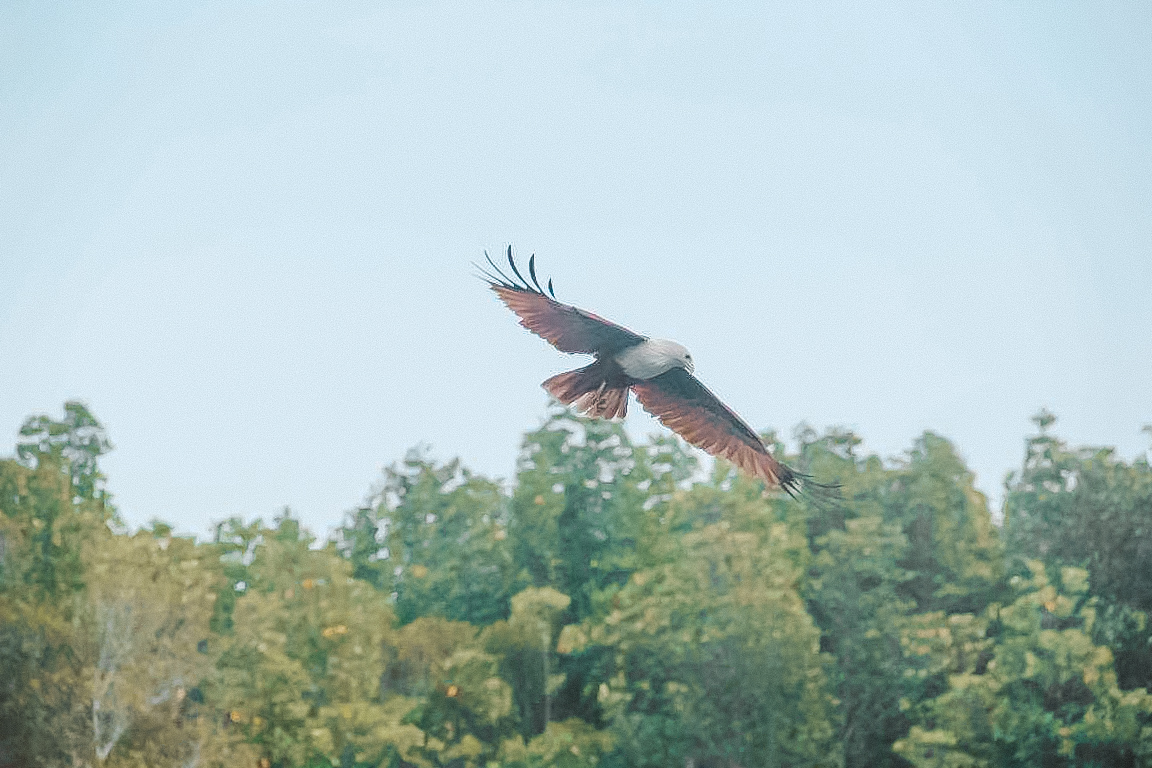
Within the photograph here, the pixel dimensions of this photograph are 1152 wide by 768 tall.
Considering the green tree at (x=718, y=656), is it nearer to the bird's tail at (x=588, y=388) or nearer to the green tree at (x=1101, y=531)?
the green tree at (x=1101, y=531)

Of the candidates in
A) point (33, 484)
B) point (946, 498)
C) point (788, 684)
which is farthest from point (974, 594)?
point (33, 484)

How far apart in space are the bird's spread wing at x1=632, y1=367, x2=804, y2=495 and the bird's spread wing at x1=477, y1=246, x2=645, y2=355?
1131 millimetres

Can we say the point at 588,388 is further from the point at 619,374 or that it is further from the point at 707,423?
the point at 707,423

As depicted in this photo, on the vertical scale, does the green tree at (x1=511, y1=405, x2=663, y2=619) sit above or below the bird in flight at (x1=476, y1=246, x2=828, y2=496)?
above

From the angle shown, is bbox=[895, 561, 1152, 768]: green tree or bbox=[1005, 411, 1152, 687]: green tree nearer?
bbox=[895, 561, 1152, 768]: green tree

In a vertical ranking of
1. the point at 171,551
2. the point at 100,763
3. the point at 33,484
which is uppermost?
the point at 33,484

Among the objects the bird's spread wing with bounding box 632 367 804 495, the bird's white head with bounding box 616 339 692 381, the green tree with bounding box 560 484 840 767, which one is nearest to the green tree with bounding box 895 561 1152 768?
the green tree with bounding box 560 484 840 767

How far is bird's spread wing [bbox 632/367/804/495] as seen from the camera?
16.4m

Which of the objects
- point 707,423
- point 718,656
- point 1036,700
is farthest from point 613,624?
point 707,423

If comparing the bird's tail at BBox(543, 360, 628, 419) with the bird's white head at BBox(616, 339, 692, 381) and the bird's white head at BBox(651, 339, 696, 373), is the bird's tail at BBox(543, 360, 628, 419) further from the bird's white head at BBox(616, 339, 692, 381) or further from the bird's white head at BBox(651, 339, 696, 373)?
the bird's white head at BBox(651, 339, 696, 373)

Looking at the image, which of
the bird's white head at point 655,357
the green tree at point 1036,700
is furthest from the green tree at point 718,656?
the bird's white head at point 655,357

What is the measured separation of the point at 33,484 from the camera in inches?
1592

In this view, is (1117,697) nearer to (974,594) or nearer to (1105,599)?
(1105,599)

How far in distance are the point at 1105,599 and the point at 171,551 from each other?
24.7m
